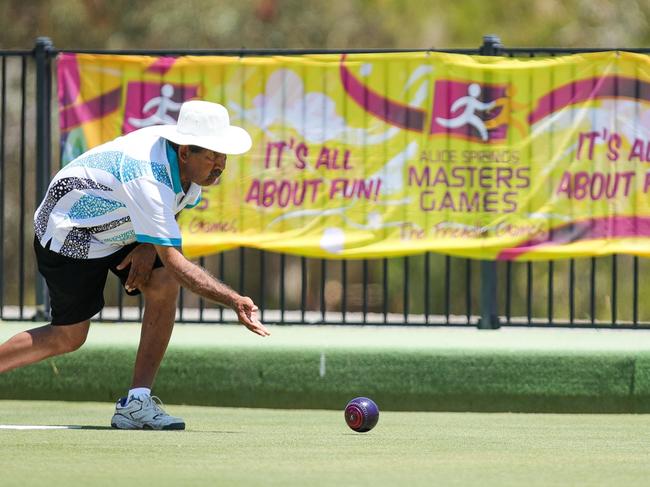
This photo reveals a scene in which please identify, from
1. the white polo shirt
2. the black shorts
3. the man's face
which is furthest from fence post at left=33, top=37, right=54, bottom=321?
the man's face

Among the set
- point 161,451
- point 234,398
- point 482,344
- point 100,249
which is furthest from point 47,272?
point 482,344

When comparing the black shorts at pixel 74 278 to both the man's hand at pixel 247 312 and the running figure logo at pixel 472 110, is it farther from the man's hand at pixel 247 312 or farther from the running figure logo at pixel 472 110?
the running figure logo at pixel 472 110

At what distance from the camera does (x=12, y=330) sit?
9758 millimetres

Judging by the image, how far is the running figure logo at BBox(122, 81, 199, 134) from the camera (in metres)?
9.90

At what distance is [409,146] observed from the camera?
32.0ft

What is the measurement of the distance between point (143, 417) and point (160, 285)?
596mm

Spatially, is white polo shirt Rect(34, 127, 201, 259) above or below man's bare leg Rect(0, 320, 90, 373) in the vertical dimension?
above

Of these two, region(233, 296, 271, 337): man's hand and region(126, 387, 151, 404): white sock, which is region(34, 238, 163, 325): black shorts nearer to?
region(126, 387, 151, 404): white sock

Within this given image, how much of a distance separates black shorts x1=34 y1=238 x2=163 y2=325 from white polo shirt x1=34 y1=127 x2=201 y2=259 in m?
0.05

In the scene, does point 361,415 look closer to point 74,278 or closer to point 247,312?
point 247,312

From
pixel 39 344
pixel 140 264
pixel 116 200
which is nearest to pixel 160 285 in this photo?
pixel 140 264

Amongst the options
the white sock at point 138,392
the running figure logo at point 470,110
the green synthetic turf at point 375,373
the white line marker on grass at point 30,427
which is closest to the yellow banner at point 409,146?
the running figure logo at point 470,110

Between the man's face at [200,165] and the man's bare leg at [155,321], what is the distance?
1.56ft

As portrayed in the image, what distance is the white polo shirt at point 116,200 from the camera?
674 centimetres
